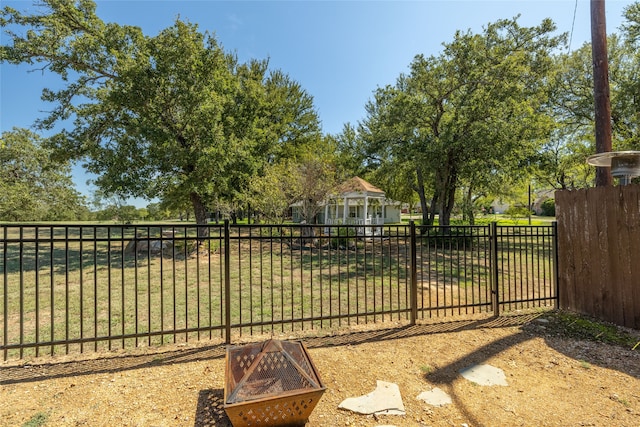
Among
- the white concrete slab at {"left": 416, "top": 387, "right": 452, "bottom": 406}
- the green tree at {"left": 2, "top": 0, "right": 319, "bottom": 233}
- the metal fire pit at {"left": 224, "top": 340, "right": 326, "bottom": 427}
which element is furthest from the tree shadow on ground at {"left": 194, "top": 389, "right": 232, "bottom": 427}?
the green tree at {"left": 2, "top": 0, "right": 319, "bottom": 233}

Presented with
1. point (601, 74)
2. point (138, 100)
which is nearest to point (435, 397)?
point (601, 74)

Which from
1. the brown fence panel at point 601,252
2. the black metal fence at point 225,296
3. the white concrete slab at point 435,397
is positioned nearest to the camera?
the white concrete slab at point 435,397

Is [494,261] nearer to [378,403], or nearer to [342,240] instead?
[378,403]

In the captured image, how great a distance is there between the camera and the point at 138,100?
10.7m

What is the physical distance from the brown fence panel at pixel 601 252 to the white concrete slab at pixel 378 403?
3606mm

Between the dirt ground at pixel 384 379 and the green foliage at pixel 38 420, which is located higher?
the green foliage at pixel 38 420

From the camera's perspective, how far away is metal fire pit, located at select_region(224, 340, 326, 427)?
1961 millimetres

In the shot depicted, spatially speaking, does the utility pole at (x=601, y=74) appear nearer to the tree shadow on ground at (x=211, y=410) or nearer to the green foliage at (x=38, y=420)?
the tree shadow on ground at (x=211, y=410)

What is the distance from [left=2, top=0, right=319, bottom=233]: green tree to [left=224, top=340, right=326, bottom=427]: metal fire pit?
9.55 metres

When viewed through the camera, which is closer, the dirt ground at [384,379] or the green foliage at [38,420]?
the green foliage at [38,420]

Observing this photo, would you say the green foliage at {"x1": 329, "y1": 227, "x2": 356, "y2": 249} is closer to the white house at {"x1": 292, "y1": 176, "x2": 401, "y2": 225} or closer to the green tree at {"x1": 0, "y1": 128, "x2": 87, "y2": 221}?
the white house at {"x1": 292, "y1": 176, "x2": 401, "y2": 225}

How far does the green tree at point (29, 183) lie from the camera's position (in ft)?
71.3

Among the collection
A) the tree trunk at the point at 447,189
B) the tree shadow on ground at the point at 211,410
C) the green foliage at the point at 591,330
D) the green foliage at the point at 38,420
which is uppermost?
the tree trunk at the point at 447,189

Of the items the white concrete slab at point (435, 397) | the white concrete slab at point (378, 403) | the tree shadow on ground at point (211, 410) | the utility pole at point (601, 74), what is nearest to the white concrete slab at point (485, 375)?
the white concrete slab at point (435, 397)
